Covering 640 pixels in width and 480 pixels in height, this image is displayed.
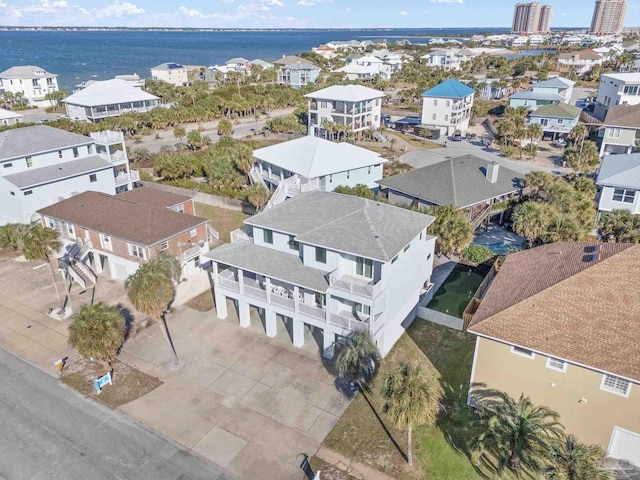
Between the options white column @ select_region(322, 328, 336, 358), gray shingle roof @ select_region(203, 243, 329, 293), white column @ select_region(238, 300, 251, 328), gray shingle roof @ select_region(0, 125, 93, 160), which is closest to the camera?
gray shingle roof @ select_region(203, 243, 329, 293)

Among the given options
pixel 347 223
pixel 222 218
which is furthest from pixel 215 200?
pixel 347 223

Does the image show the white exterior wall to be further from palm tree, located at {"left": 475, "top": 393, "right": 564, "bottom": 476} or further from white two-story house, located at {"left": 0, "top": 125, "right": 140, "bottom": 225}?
white two-story house, located at {"left": 0, "top": 125, "right": 140, "bottom": 225}

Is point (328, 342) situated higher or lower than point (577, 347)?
lower

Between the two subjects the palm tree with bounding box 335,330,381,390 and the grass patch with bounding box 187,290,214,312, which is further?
the grass patch with bounding box 187,290,214,312

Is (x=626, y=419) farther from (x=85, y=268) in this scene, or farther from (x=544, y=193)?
(x=85, y=268)

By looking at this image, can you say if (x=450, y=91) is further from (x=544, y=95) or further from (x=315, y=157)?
(x=315, y=157)

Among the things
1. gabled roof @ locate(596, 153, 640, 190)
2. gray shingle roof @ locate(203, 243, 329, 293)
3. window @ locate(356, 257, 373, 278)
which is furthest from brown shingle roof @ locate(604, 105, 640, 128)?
gray shingle roof @ locate(203, 243, 329, 293)
